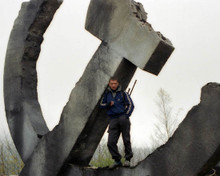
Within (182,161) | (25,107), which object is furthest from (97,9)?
(182,161)

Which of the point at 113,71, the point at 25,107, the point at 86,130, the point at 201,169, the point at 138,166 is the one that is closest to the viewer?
the point at 201,169

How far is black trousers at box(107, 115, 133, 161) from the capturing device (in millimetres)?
4305

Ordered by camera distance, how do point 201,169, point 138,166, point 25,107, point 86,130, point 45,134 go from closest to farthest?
1. point 201,169
2. point 138,166
3. point 86,130
4. point 45,134
5. point 25,107

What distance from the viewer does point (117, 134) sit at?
4410mm

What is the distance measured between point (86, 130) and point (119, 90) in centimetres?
77

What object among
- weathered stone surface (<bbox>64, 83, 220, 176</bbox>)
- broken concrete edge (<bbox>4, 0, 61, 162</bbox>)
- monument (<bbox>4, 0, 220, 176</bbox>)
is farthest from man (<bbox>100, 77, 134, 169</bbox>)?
broken concrete edge (<bbox>4, 0, 61, 162</bbox>)

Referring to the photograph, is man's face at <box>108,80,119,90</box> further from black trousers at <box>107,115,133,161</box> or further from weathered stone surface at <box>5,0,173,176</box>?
black trousers at <box>107,115,133,161</box>

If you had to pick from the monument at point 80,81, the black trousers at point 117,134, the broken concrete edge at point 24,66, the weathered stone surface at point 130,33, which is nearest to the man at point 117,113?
the black trousers at point 117,134

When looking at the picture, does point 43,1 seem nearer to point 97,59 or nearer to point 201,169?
point 97,59

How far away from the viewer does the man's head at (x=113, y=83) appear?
171 inches

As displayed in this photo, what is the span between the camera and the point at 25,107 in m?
5.56

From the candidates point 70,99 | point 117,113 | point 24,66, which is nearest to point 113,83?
point 117,113

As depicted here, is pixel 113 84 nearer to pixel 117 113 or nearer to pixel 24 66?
pixel 117 113

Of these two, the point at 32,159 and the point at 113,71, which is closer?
the point at 113,71
